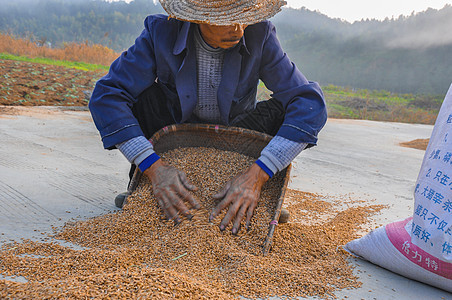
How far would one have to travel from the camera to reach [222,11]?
65.4 inches

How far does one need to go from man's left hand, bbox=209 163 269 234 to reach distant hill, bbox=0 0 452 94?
14.1m

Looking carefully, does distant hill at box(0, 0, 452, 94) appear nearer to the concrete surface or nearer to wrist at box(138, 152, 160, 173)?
the concrete surface

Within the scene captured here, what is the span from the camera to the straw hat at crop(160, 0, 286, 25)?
5.33 ft

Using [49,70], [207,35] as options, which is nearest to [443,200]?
[207,35]

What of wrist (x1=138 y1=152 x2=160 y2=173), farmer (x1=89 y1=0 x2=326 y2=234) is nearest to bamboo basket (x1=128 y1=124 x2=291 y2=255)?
farmer (x1=89 y1=0 x2=326 y2=234)

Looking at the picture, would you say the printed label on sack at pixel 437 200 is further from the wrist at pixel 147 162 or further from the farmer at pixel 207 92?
the wrist at pixel 147 162

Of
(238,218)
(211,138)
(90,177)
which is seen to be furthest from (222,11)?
(90,177)

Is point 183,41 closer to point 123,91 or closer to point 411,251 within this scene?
point 123,91

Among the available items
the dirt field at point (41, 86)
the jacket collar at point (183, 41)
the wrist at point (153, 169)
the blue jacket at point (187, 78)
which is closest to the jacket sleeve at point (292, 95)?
the blue jacket at point (187, 78)

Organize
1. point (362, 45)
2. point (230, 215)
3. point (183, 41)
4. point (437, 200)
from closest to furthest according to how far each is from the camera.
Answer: point (437, 200), point (230, 215), point (183, 41), point (362, 45)

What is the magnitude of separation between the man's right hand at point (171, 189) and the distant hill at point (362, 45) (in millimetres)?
13896

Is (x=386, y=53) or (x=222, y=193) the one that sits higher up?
(x=386, y=53)

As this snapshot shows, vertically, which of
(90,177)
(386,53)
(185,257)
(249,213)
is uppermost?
(386,53)

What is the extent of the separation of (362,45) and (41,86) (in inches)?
1436
